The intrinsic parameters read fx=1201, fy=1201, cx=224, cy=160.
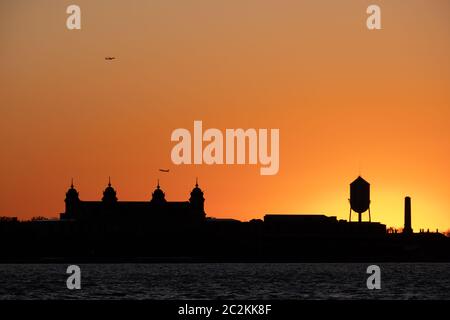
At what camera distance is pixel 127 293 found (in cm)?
8056

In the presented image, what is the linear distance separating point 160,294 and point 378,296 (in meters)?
14.3
